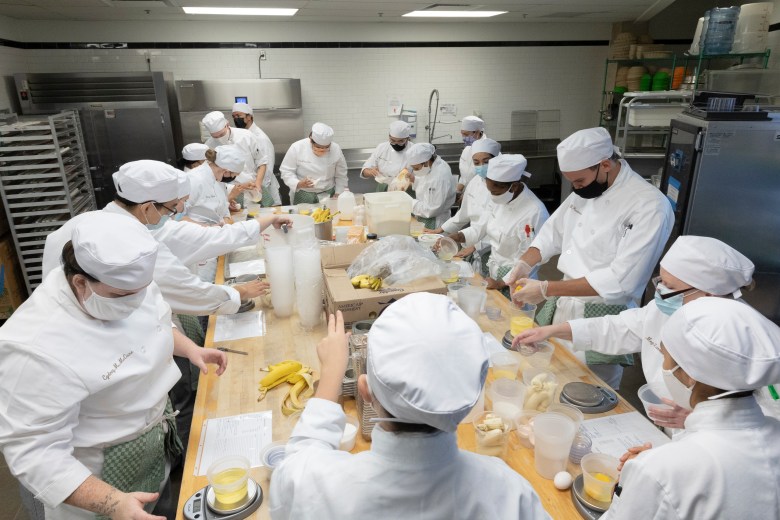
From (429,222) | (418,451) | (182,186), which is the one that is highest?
(182,186)

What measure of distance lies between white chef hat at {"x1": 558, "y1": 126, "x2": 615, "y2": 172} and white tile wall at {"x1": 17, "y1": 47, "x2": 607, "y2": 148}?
18.3 ft

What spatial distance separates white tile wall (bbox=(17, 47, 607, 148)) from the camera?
7023mm

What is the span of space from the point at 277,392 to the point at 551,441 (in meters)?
1.14

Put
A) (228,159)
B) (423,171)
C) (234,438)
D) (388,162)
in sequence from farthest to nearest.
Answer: (388,162) < (423,171) < (228,159) < (234,438)

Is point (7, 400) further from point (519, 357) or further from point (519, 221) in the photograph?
point (519, 221)

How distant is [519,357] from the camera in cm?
232

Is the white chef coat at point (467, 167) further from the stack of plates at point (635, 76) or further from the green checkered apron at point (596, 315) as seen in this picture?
the green checkered apron at point (596, 315)

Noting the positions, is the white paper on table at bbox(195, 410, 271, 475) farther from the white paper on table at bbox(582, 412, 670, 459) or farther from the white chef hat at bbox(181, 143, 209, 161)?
the white chef hat at bbox(181, 143, 209, 161)

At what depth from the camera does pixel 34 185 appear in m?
4.75

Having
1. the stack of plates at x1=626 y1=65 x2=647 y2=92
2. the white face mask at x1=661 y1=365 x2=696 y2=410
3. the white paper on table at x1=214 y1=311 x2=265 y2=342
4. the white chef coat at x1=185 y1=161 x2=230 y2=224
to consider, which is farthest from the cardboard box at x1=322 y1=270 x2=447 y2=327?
the stack of plates at x1=626 y1=65 x2=647 y2=92

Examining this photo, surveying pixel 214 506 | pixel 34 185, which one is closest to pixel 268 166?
pixel 34 185

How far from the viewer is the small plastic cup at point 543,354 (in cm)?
225

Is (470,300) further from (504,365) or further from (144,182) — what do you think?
(144,182)

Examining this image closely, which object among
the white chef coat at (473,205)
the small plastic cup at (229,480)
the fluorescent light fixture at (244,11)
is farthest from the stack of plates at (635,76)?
the small plastic cup at (229,480)
